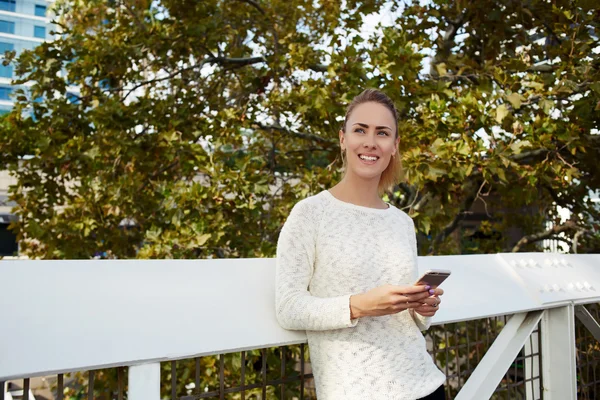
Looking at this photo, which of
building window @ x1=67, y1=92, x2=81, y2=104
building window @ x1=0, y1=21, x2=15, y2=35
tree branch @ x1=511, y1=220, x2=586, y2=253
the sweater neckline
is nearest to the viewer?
the sweater neckline

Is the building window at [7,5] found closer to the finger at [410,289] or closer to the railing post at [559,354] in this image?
the railing post at [559,354]

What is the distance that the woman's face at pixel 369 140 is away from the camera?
5.53 ft

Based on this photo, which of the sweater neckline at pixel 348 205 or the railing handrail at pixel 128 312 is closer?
the railing handrail at pixel 128 312

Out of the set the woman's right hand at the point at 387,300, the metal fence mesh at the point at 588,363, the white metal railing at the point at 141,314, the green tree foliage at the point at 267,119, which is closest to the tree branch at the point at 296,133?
the green tree foliage at the point at 267,119

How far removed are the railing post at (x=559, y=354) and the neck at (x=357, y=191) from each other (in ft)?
2.87

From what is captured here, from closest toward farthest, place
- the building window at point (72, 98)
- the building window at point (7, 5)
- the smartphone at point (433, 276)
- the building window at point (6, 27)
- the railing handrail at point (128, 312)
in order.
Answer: the railing handrail at point (128, 312)
the smartphone at point (433, 276)
the building window at point (72, 98)
the building window at point (6, 27)
the building window at point (7, 5)

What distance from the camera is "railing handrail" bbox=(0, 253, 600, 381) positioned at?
100cm

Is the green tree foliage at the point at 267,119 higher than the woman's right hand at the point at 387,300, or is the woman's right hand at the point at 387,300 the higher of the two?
the green tree foliage at the point at 267,119

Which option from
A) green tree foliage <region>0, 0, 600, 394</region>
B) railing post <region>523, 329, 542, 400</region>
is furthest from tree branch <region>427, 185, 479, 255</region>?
railing post <region>523, 329, 542, 400</region>

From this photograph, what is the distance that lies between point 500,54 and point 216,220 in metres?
3.16

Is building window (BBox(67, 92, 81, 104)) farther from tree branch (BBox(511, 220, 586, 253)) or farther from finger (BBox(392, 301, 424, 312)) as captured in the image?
finger (BBox(392, 301, 424, 312))

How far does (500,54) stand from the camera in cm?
550

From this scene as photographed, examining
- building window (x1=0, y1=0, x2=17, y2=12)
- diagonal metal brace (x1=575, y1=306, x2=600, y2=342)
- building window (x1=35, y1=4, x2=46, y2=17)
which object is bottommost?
diagonal metal brace (x1=575, y1=306, x2=600, y2=342)

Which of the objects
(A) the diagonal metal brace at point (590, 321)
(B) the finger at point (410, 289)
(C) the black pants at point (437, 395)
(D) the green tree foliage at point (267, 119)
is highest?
(D) the green tree foliage at point (267, 119)
